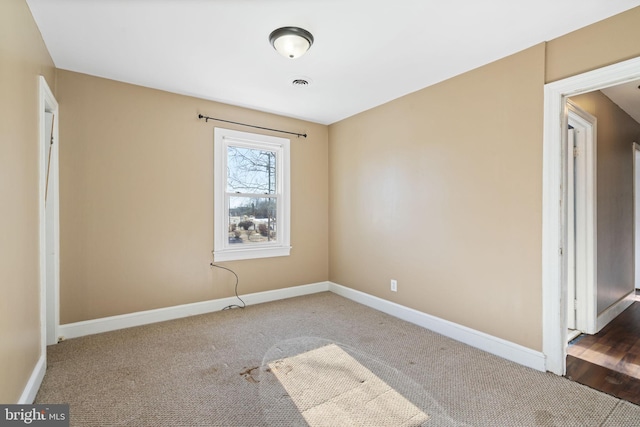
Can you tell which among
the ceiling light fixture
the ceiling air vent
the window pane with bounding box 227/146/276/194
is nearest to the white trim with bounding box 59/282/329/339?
the window pane with bounding box 227/146/276/194

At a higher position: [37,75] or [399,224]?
[37,75]

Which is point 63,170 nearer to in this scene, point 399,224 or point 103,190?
point 103,190

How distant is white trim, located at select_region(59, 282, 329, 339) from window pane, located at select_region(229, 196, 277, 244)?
0.72 metres

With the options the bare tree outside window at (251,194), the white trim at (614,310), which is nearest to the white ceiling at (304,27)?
the bare tree outside window at (251,194)

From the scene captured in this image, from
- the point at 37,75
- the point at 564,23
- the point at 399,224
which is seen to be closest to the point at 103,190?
the point at 37,75

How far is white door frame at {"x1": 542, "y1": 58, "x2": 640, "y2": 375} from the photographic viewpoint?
7.45ft

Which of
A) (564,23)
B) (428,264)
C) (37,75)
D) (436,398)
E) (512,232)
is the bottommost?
(436,398)

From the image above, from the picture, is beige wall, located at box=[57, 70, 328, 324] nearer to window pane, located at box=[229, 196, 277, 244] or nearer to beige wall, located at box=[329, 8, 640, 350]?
window pane, located at box=[229, 196, 277, 244]

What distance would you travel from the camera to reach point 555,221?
2.28 m

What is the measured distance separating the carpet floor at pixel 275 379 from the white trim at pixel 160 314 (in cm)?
10

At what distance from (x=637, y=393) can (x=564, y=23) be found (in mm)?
2529

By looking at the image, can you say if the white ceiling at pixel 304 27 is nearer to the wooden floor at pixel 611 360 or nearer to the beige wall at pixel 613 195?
the beige wall at pixel 613 195

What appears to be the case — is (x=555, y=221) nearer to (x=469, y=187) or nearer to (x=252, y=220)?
(x=469, y=187)

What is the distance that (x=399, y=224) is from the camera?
3.54 metres
